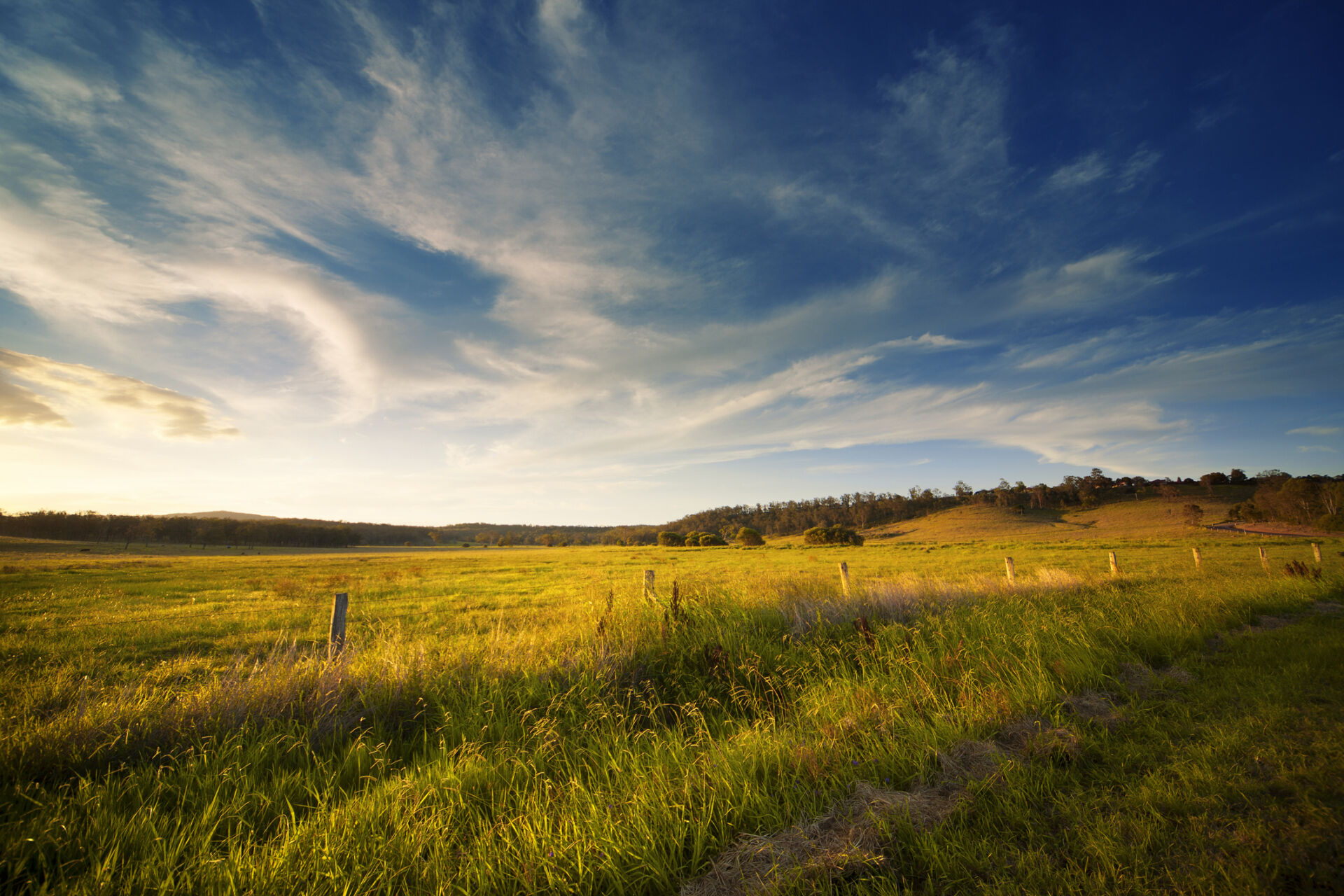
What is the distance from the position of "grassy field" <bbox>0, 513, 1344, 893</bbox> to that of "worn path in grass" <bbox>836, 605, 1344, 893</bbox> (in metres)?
0.03

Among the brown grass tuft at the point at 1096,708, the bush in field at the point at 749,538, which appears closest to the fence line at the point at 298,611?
the brown grass tuft at the point at 1096,708

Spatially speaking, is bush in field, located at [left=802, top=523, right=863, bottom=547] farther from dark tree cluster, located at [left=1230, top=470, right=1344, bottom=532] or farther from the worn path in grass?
the worn path in grass

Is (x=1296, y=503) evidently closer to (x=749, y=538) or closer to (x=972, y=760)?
(x=749, y=538)

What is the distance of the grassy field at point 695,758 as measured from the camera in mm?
3195

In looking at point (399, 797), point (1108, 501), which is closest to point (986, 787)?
point (399, 797)

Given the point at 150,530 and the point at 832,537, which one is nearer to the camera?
the point at 832,537

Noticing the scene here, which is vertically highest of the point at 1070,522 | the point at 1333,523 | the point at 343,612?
the point at 343,612

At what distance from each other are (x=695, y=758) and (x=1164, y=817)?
3.70 metres

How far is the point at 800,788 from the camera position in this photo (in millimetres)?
4152

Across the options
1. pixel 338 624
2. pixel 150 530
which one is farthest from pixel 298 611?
pixel 150 530

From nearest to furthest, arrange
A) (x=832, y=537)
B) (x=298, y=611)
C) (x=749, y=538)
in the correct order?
(x=298, y=611)
(x=832, y=537)
(x=749, y=538)

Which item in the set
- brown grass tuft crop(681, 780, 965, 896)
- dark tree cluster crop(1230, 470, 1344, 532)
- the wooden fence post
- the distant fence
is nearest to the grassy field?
brown grass tuft crop(681, 780, 965, 896)

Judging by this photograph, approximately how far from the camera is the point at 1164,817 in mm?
3521

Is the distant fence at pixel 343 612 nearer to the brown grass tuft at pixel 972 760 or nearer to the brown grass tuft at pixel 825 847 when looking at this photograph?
the brown grass tuft at pixel 972 760
